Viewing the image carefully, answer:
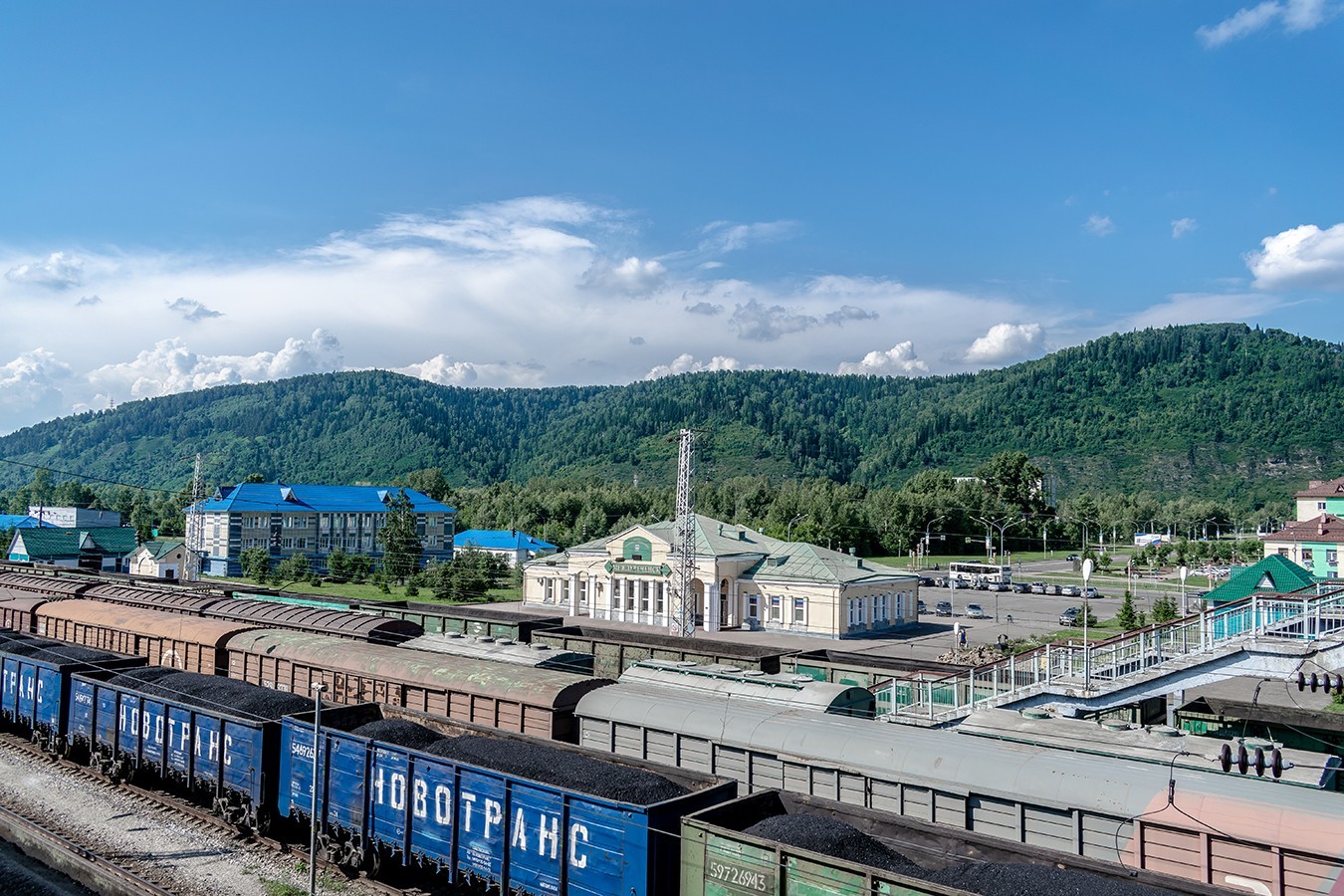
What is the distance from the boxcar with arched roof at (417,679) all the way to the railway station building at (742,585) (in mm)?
29844

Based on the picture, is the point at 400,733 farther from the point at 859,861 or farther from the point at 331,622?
the point at 331,622

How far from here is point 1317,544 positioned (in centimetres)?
6328

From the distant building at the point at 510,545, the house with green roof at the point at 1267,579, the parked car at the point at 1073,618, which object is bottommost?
the parked car at the point at 1073,618

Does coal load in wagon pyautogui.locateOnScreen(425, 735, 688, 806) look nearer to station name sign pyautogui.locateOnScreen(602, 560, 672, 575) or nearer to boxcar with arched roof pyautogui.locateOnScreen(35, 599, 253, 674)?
boxcar with arched roof pyautogui.locateOnScreen(35, 599, 253, 674)

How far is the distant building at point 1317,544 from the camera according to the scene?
205ft

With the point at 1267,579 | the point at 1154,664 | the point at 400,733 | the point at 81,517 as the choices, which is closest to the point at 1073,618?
the point at 1267,579

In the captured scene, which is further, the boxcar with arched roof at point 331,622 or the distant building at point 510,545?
the distant building at point 510,545

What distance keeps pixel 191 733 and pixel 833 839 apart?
15.1 metres

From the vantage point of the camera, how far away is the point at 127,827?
1912 cm

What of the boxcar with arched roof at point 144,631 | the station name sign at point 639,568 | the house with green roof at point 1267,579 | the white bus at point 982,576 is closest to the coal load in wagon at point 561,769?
the boxcar with arched roof at point 144,631

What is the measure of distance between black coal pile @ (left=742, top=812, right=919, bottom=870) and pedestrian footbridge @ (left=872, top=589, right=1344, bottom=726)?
8768 millimetres

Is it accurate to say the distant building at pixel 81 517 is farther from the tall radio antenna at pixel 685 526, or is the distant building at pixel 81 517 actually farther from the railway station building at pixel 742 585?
the tall radio antenna at pixel 685 526

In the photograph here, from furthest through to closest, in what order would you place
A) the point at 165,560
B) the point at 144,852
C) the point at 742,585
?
the point at 165,560 → the point at 742,585 → the point at 144,852

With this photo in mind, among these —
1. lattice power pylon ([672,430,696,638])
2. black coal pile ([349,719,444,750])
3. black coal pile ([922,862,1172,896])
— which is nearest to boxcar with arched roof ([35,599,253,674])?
black coal pile ([349,719,444,750])
